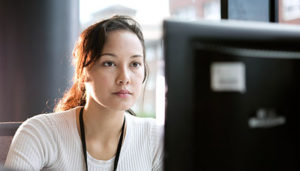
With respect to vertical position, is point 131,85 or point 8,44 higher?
point 8,44

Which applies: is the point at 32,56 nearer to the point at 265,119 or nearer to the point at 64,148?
the point at 64,148

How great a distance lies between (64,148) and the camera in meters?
1.21

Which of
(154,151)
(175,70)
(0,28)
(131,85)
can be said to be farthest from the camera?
(0,28)

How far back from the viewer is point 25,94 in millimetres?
2207

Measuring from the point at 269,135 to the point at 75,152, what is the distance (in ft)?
2.70

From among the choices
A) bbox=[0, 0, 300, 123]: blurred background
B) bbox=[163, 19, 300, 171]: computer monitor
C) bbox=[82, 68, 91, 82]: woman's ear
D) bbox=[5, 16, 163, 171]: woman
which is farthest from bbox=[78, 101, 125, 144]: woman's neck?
bbox=[0, 0, 300, 123]: blurred background

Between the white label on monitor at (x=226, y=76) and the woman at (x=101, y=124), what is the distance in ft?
2.11

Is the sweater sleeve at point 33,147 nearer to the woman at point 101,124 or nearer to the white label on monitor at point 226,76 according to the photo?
the woman at point 101,124

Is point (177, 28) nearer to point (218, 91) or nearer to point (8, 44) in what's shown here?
point (218, 91)

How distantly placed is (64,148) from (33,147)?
106mm

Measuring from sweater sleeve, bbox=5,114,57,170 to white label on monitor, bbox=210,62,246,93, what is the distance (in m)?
0.85

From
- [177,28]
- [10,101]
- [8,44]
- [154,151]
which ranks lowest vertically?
[154,151]

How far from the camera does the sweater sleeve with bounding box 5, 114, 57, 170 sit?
1146mm

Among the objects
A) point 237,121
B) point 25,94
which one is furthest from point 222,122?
point 25,94
